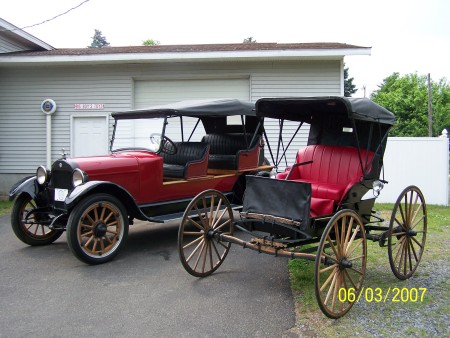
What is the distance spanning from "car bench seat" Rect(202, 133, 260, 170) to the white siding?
3.59 m

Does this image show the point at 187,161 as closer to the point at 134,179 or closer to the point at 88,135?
the point at 134,179

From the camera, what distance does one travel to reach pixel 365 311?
12.6 feet

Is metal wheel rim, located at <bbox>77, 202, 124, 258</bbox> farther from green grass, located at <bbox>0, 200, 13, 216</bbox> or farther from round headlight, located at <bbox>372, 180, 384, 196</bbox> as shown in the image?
green grass, located at <bbox>0, 200, 13, 216</bbox>

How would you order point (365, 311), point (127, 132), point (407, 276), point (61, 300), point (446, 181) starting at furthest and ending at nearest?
1. point (446, 181)
2. point (127, 132)
3. point (407, 276)
4. point (61, 300)
5. point (365, 311)

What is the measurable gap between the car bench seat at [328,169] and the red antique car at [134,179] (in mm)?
860

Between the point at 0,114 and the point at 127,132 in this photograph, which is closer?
the point at 127,132

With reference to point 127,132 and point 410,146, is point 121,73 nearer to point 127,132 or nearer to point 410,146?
point 127,132

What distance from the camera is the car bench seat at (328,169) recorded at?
193 inches

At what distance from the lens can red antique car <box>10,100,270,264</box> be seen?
5.33 meters

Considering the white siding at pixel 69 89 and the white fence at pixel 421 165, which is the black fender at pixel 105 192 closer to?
the white siding at pixel 69 89

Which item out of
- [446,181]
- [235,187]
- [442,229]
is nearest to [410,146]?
[446,181]

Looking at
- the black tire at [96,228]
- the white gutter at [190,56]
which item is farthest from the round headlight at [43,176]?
the white gutter at [190,56]

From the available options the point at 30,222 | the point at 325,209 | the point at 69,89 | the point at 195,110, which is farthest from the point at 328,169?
the point at 69,89

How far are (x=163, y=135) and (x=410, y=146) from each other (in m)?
6.61
